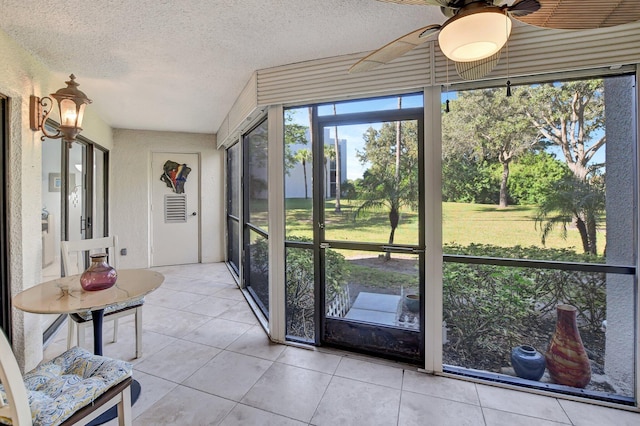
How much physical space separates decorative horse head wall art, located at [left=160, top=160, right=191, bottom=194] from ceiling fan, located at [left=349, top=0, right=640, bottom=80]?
192 inches

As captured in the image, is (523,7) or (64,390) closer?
(523,7)

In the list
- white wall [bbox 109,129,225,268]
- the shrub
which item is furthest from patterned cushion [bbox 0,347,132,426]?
white wall [bbox 109,129,225,268]

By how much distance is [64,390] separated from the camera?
1.29 m

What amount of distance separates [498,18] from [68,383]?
7.51ft

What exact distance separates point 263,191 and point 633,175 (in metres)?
2.97

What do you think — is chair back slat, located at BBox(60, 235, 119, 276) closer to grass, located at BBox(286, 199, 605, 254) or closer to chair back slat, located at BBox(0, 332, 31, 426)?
chair back slat, located at BBox(0, 332, 31, 426)

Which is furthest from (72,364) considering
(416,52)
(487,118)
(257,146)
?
(487,118)

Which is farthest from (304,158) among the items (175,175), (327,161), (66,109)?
(175,175)

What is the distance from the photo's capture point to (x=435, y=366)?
2.14 metres

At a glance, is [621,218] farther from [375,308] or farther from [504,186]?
[375,308]

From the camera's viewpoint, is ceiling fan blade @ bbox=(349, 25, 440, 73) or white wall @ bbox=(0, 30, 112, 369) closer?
ceiling fan blade @ bbox=(349, 25, 440, 73)

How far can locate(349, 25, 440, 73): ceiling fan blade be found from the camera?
1206 mm

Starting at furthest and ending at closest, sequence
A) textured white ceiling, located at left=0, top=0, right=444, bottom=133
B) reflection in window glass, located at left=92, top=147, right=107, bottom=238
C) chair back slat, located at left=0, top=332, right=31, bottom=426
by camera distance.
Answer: reflection in window glass, located at left=92, top=147, right=107, bottom=238, textured white ceiling, located at left=0, top=0, right=444, bottom=133, chair back slat, located at left=0, top=332, right=31, bottom=426

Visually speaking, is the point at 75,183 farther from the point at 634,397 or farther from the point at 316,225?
the point at 634,397
